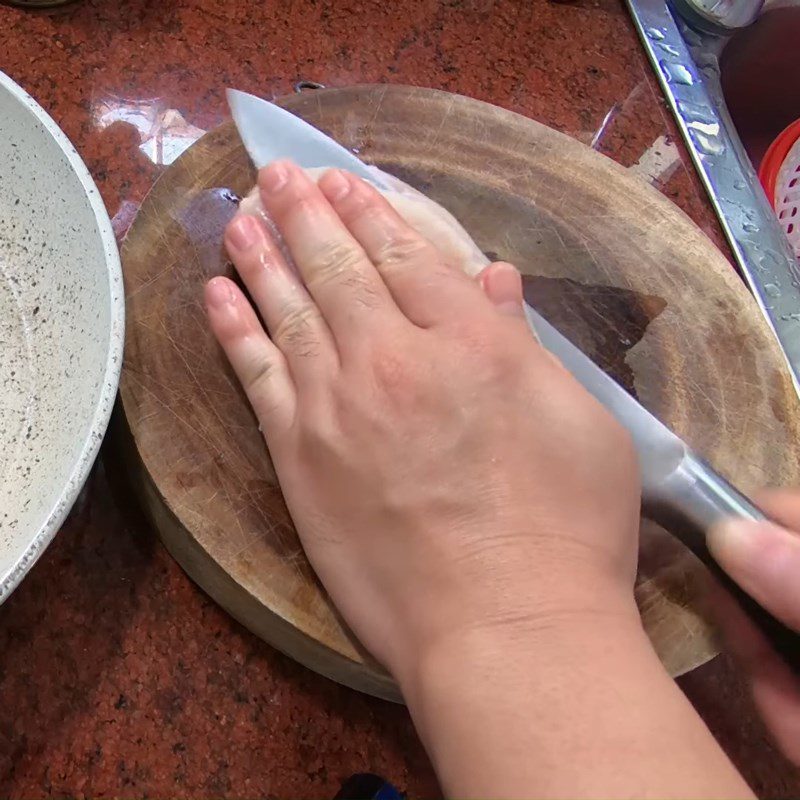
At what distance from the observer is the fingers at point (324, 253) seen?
56 centimetres

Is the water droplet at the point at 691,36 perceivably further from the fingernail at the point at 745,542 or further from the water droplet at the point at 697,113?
the fingernail at the point at 745,542

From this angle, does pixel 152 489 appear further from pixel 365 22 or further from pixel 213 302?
pixel 365 22

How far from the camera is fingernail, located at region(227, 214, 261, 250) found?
60 centimetres

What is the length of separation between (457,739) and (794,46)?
1.12 m

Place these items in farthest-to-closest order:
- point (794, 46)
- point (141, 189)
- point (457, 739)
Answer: point (794, 46) → point (141, 189) → point (457, 739)

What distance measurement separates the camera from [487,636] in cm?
45

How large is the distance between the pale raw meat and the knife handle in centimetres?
22

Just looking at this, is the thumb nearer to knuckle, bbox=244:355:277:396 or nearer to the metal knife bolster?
the metal knife bolster

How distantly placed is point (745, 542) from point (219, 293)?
0.41 meters

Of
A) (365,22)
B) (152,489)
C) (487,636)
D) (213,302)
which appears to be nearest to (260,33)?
(365,22)

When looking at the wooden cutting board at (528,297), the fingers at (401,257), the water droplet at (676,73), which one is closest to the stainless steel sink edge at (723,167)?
the water droplet at (676,73)

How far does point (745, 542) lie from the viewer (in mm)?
535

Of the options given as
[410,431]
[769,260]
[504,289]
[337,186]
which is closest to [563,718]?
[410,431]

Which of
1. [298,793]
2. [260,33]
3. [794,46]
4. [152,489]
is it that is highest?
[794,46]
